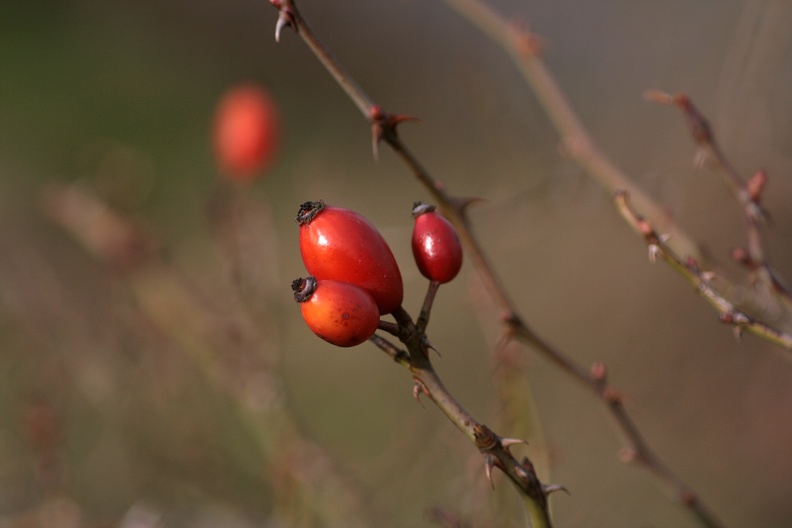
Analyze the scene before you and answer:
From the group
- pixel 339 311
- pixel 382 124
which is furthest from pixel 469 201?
pixel 339 311

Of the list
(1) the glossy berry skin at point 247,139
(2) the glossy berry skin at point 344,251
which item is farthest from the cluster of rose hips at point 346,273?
(1) the glossy berry skin at point 247,139

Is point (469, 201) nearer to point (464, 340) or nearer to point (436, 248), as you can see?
point (436, 248)

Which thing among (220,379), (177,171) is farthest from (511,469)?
(177,171)

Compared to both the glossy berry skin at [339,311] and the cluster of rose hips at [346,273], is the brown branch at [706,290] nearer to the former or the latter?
the cluster of rose hips at [346,273]

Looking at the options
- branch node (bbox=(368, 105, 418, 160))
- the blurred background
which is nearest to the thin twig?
branch node (bbox=(368, 105, 418, 160))

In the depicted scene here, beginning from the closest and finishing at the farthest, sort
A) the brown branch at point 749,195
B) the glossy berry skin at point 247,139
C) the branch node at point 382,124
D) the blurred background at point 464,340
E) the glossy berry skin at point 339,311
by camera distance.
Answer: the glossy berry skin at point 339,311
the branch node at point 382,124
the brown branch at point 749,195
the blurred background at point 464,340
the glossy berry skin at point 247,139

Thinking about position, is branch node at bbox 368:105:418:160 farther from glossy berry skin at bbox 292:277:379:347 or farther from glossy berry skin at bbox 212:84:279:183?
glossy berry skin at bbox 212:84:279:183

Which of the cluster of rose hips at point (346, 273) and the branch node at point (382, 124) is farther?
the branch node at point (382, 124)

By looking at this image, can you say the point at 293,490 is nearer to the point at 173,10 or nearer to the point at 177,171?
the point at 177,171

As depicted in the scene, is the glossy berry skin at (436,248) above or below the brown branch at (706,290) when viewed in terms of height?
above
